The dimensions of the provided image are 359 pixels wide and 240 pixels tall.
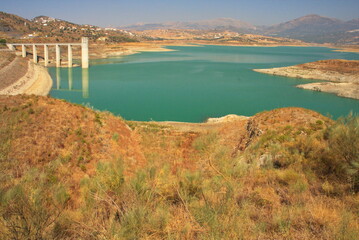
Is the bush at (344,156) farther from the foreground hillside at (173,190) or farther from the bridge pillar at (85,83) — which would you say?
the bridge pillar at (85,83)

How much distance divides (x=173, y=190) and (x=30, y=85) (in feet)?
107

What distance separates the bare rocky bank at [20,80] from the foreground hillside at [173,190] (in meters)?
22.3

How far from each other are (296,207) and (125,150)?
6.93 meters

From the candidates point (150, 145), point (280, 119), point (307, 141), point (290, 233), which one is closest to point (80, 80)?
point (150, 145)

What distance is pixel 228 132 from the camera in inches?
500

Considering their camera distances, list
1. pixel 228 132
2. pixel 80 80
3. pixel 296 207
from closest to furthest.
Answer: pixel 296 207, pixel 228 132, pixel 80 80

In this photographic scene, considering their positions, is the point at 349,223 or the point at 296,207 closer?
the point at 349,223

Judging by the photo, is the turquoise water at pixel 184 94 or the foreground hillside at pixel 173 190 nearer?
the foreground hillside at pixel 173 190

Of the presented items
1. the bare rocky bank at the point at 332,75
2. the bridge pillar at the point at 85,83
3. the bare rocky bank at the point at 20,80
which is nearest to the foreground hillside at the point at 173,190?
the bridge pillar at the point at 85,83

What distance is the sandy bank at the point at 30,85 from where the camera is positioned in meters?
27.7

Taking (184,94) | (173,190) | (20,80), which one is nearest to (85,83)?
(20,80)

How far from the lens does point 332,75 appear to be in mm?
43719

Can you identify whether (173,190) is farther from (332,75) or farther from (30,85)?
(332,75)

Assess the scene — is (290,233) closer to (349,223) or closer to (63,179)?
(349,223)
